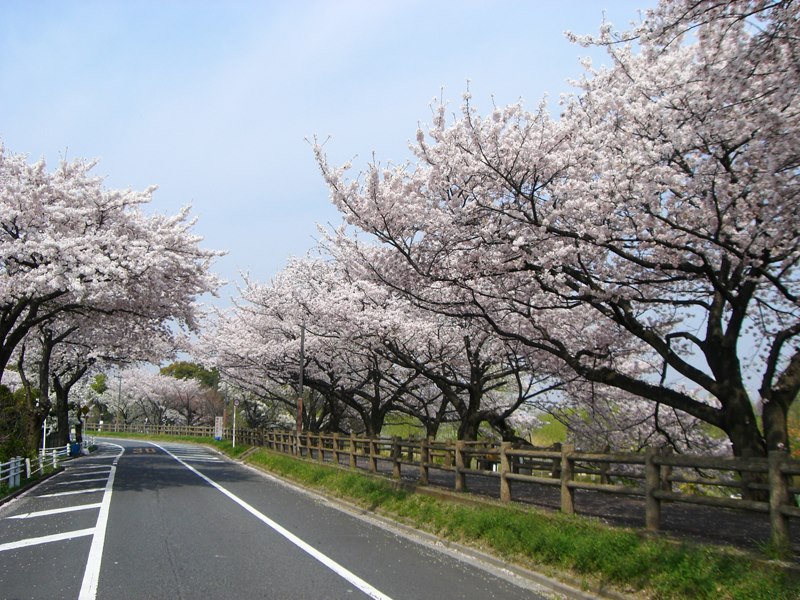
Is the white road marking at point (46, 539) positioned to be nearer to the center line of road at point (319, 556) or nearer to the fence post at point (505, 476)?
the center line of road at point (319, 556)

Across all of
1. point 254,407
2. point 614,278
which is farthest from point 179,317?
point 254,407

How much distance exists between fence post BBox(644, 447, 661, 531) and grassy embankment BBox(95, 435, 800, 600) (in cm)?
29

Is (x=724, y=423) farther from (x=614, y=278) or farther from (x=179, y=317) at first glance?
(x=179, y=317)

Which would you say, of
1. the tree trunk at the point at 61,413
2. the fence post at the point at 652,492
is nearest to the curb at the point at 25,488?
the tree trunk at the point at 61,413

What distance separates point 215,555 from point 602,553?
16.6 feet

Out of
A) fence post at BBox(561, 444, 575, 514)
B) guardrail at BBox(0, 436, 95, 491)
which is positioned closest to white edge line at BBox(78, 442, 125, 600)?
guardrail at BBox(0, 436, 95, 491)

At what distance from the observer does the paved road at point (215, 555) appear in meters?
7.52

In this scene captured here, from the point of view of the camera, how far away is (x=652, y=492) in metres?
8.55

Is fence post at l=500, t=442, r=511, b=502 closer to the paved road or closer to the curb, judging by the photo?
the paved road

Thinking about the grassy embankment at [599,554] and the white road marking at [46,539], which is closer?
the grassy embankment at [599,554]

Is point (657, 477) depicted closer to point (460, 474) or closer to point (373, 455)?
point (460, 474)

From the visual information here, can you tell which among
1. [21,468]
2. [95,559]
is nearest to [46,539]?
[95,559]

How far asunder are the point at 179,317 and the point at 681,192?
16.7 meters

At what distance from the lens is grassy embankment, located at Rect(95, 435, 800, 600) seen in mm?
6414
